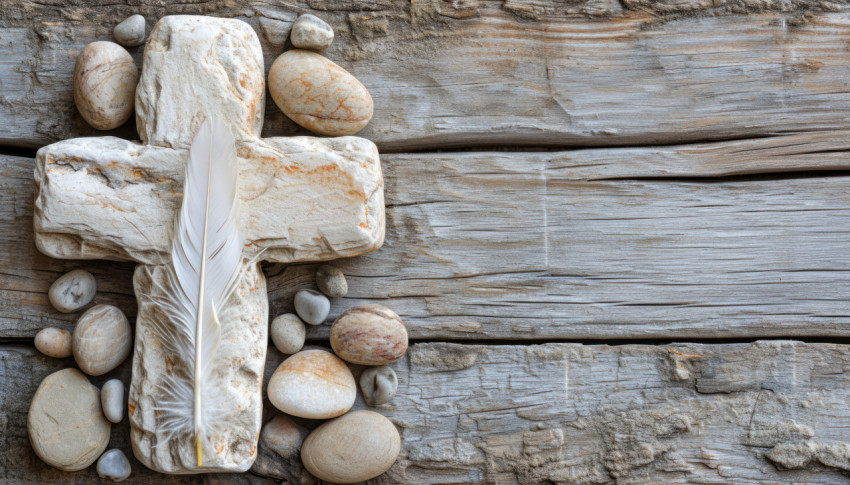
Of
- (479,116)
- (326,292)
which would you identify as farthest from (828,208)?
(326,292)

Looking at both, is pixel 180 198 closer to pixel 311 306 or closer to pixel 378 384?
pixel 311 306

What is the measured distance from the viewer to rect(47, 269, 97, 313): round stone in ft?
5.82

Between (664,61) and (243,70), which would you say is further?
(664,61)

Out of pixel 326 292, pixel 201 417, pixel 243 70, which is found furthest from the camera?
pixel 326 292

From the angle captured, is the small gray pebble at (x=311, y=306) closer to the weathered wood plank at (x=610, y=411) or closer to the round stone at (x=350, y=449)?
the weathered wood plank at (x=610, y=411)

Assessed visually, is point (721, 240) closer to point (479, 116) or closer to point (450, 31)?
point (479, 116)

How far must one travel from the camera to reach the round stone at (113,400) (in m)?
1.72

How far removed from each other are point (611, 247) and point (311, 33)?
1.24 meters

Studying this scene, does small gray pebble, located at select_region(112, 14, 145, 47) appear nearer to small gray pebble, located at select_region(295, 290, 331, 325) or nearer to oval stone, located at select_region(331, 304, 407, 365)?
small gray pebble, located at select_region(295, 290, 331, 325)

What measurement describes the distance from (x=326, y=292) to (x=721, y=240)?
137 centimetres

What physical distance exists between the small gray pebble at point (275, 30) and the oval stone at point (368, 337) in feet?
3.13

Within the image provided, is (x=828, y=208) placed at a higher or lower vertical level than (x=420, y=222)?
higher

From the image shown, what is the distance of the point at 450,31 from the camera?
1.90 metres

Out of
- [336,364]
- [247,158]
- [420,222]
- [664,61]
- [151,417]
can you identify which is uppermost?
[664,61]
